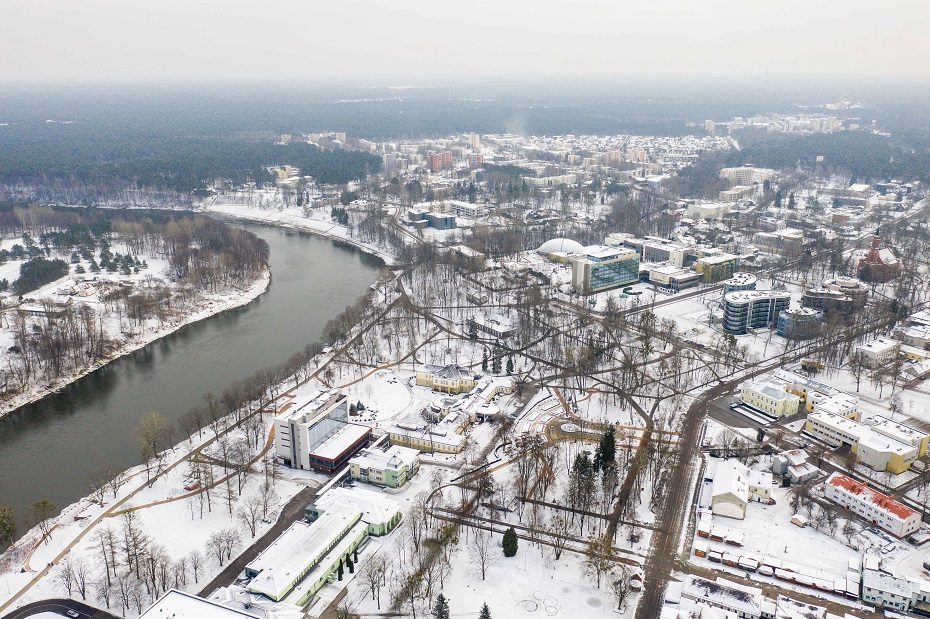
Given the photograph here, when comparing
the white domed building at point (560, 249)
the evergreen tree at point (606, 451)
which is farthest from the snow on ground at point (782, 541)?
the white domed building at point (560, 249)

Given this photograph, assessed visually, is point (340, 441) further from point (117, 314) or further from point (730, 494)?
point (117, 314)

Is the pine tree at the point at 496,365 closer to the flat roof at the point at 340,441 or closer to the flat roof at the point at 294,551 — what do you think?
the flat roof at the point at 340,441

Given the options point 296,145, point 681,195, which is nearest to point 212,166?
point 296,145

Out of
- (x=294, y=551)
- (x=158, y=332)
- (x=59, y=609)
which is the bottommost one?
(x=59, y=609)

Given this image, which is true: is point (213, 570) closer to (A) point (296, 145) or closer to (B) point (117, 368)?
(B) point (117, 368)

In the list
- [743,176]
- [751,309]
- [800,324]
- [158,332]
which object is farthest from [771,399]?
[743,176]

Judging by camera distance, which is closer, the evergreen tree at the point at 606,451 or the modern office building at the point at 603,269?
the evergreen tree at the point at 606,451
